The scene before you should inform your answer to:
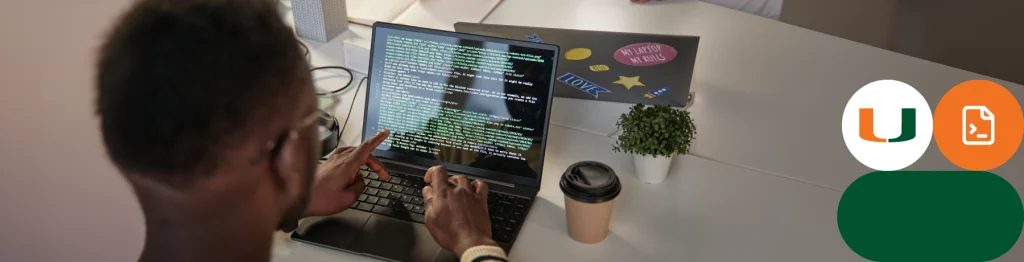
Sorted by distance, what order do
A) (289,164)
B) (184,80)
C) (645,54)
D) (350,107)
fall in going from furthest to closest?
(350,107) → (645,54) → (289,164) → (184,80)

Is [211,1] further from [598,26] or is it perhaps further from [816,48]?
[816,48]

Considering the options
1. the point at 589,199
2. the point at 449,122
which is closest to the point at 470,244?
the point at 589,199

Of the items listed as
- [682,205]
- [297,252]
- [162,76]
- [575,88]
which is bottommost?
[297,252]

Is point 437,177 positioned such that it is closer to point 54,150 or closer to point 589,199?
point 589,199

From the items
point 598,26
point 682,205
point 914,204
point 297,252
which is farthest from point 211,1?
point 598,26

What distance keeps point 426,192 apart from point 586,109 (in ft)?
1.35

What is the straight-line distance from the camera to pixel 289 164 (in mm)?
786

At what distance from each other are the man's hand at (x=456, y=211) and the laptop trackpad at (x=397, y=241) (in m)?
0.02

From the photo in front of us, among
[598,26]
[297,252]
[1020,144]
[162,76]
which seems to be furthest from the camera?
[598,26]

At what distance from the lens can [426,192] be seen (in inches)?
48.6

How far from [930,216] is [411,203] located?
0.84m

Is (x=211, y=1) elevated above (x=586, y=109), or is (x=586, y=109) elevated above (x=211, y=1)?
(x=211, y=1)

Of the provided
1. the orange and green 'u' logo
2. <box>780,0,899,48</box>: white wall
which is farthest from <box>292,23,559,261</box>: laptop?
<box>780,0,899,48</box>: white wall

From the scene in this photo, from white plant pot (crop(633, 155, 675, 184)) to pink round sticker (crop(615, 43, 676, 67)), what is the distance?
214 mm
